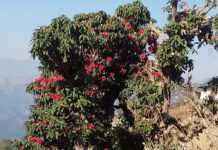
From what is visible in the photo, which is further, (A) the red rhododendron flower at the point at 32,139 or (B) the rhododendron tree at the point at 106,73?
(A) the red rhododendron flower at the point at 32,139

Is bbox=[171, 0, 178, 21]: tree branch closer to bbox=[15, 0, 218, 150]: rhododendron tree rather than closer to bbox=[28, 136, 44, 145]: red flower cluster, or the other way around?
bbox=[15, 0, 218, 150]: rhododendron tree

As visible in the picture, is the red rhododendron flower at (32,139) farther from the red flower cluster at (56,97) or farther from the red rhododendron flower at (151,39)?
the red rhododendron flower at (151,39)

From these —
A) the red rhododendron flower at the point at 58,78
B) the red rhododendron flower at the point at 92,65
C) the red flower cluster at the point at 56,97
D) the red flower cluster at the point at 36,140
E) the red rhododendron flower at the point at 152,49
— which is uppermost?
the red rhododendron flower at the point at 152,49

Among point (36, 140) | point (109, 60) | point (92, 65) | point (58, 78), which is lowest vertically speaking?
point (36, 140)

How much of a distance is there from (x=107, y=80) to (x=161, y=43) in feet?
8.34

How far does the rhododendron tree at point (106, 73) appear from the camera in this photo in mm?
13352

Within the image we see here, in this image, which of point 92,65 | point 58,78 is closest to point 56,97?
point 58,78

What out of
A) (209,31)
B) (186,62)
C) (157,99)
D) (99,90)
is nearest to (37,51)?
(99,90)

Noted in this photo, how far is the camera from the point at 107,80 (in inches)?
615

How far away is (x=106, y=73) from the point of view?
51.9 feet

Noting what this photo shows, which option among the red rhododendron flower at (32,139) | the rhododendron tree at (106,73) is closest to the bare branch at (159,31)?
the rhododendron tree at (106,73)

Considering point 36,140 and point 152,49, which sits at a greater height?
point 152,49

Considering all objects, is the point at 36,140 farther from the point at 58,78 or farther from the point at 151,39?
the point at 151,39

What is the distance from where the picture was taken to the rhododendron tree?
43.8 ft
